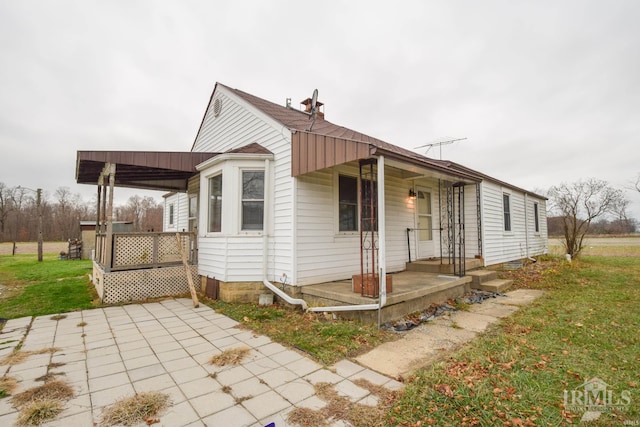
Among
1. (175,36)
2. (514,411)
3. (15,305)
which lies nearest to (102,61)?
(175,36)

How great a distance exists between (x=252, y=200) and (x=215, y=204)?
111 centimetres

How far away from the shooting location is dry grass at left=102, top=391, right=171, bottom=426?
2203mm

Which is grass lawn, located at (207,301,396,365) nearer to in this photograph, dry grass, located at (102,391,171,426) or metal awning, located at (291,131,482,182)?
dry grass, located at (102,391,171,426)

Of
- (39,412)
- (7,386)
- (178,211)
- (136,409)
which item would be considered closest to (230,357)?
(136,409)

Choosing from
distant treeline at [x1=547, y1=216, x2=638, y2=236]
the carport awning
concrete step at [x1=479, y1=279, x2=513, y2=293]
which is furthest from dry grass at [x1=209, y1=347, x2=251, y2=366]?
distant treeline at [x1=547, y1=216, x2=638, y2=236]

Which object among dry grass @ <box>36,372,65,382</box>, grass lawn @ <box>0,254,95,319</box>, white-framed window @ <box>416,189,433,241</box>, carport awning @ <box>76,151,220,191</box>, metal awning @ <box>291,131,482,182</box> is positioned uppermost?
carport awning @ <box>76,151,220,191</box>

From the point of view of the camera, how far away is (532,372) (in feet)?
9.46

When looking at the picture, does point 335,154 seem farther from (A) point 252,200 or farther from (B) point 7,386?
(B) point 7,386

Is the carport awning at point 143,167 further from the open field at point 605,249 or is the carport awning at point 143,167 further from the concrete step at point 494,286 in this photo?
the open field at point 605,249

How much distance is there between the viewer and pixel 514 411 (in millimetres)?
2230

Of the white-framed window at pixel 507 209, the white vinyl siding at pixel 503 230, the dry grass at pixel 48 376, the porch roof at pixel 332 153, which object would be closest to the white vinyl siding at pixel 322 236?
the porch roof at pixel 332 153

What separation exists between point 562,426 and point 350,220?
4.84m

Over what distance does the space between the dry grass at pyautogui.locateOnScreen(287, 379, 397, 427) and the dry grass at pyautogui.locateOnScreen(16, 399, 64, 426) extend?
192cm

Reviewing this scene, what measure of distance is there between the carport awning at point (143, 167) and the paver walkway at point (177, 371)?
10.9ft
